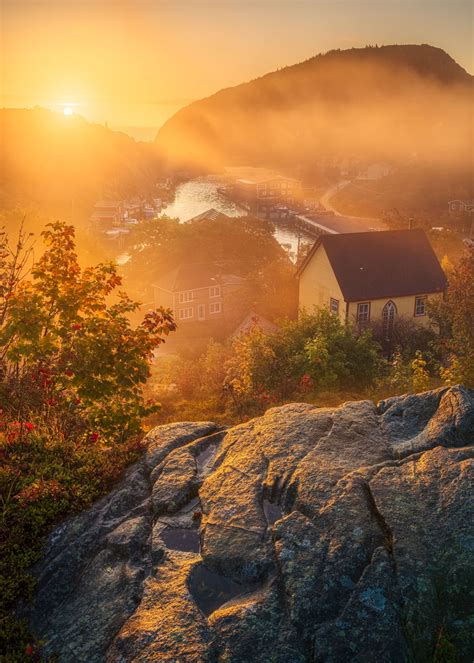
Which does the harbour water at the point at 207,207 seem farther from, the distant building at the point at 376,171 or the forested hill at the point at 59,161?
the distant building at the point at 376,171

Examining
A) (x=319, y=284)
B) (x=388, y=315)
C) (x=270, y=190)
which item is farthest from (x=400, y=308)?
(x=270, y=190)

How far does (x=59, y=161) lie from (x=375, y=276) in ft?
401

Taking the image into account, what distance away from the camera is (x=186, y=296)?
168 ft

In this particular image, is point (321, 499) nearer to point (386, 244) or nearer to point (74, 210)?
point (386, 244)

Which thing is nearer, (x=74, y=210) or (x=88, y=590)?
(x=88, y=590)

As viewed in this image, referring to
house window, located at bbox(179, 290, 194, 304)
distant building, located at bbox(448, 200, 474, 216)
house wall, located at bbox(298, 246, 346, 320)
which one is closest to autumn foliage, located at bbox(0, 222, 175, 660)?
house wall, located at bbox(298, 246, 346, 320)

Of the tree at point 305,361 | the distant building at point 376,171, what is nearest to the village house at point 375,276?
the tree at point 305,361

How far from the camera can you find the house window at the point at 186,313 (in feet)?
168

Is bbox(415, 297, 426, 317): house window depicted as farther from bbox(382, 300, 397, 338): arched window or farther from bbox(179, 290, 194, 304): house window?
bbox(179, 290, 194, 304): house window

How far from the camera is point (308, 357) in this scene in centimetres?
1733

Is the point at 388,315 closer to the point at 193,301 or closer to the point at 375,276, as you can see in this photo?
the point at 375,276

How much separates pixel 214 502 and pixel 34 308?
423 cm

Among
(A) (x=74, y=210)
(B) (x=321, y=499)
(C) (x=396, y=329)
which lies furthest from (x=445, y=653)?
(A) (x=74, y=210)

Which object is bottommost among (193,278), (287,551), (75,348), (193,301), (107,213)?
(287,551)
